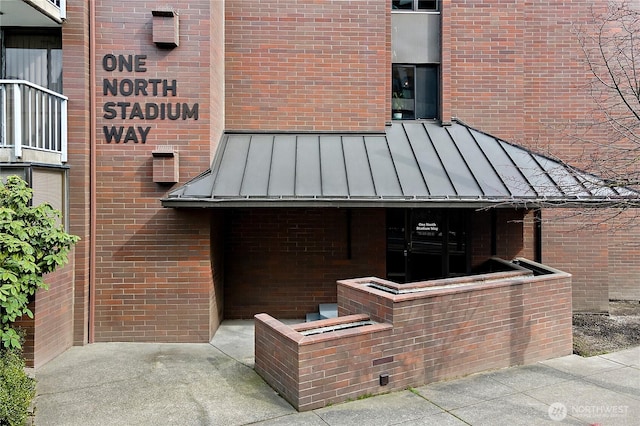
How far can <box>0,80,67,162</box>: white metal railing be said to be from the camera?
22.9 feet

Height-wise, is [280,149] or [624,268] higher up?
[280,149]

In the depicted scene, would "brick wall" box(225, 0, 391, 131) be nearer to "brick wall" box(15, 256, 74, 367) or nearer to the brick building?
the brick building

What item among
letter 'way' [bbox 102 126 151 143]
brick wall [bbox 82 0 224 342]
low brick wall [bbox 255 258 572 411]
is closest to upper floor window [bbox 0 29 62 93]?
brick wall [bbox 82 0 224 342]

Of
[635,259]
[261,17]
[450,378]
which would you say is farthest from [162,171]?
[635,259]

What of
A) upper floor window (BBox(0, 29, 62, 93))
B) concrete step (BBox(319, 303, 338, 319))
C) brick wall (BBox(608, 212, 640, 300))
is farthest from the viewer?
brick wall (BBox(608, 212, 640, 300))

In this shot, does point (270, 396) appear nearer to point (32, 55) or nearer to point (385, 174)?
point (385, 174)

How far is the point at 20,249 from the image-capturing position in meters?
5.77

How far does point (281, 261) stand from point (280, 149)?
2390mm

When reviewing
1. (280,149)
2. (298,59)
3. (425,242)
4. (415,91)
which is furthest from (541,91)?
(280,149)

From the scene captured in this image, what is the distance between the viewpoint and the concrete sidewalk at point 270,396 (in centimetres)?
546

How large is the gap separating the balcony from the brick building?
0.16 ft

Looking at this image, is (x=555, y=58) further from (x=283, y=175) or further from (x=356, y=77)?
(x=283, y=175)

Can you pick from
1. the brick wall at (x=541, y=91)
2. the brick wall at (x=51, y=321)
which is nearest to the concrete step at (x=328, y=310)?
the brick wall at (x=51, y=321)

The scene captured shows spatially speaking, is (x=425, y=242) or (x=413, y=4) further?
(x=413, y=4)
